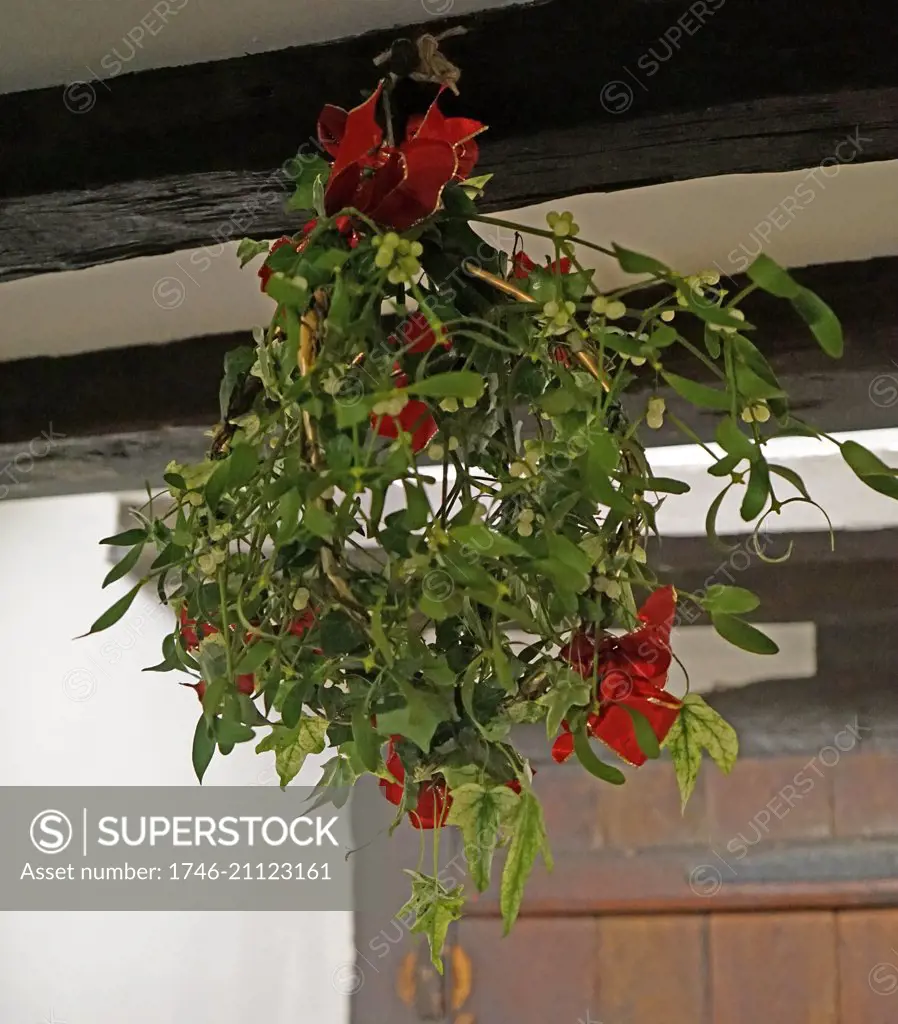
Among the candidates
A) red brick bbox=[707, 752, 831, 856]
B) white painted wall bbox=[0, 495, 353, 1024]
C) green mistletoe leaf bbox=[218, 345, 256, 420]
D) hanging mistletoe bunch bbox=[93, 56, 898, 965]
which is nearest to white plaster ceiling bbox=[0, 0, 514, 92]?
hanging mistletoe bunch bbox=[93, 56, 898, 965]

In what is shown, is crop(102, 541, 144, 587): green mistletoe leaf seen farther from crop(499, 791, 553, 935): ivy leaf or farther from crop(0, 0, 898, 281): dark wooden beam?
crop(0, 0, 898, 281): dark wooden beam

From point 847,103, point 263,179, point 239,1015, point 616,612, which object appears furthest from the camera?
point 239,1015

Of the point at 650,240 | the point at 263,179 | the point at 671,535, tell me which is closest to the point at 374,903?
the point at 671,535

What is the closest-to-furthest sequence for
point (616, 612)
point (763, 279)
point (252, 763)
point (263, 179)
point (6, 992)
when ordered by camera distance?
1. point (763, 279)
2. point (616, 612)
3. point (263, 179)
4. point (6, 992)
5. point (252, 763)

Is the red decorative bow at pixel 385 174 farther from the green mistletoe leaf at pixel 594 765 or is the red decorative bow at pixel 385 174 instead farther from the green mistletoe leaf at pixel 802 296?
the green mistletoe leaf at pixel 594 765

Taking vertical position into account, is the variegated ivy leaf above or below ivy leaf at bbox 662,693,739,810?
below

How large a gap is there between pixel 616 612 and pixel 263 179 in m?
0.54

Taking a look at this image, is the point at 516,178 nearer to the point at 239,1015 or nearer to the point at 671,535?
the point at 671,535

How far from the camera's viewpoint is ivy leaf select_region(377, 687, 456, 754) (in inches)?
21.4

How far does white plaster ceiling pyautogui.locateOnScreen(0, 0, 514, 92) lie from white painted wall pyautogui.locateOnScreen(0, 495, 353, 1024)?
1.52m

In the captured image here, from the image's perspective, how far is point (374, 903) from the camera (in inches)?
96.8

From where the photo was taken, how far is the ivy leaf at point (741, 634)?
553 mm

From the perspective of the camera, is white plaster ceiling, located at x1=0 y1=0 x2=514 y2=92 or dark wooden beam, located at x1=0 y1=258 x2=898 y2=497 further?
dark wooden beam, located at x1=0 y1=258 x2=898 y2=497

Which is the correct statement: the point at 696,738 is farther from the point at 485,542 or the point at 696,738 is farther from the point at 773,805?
the point at 773,805
